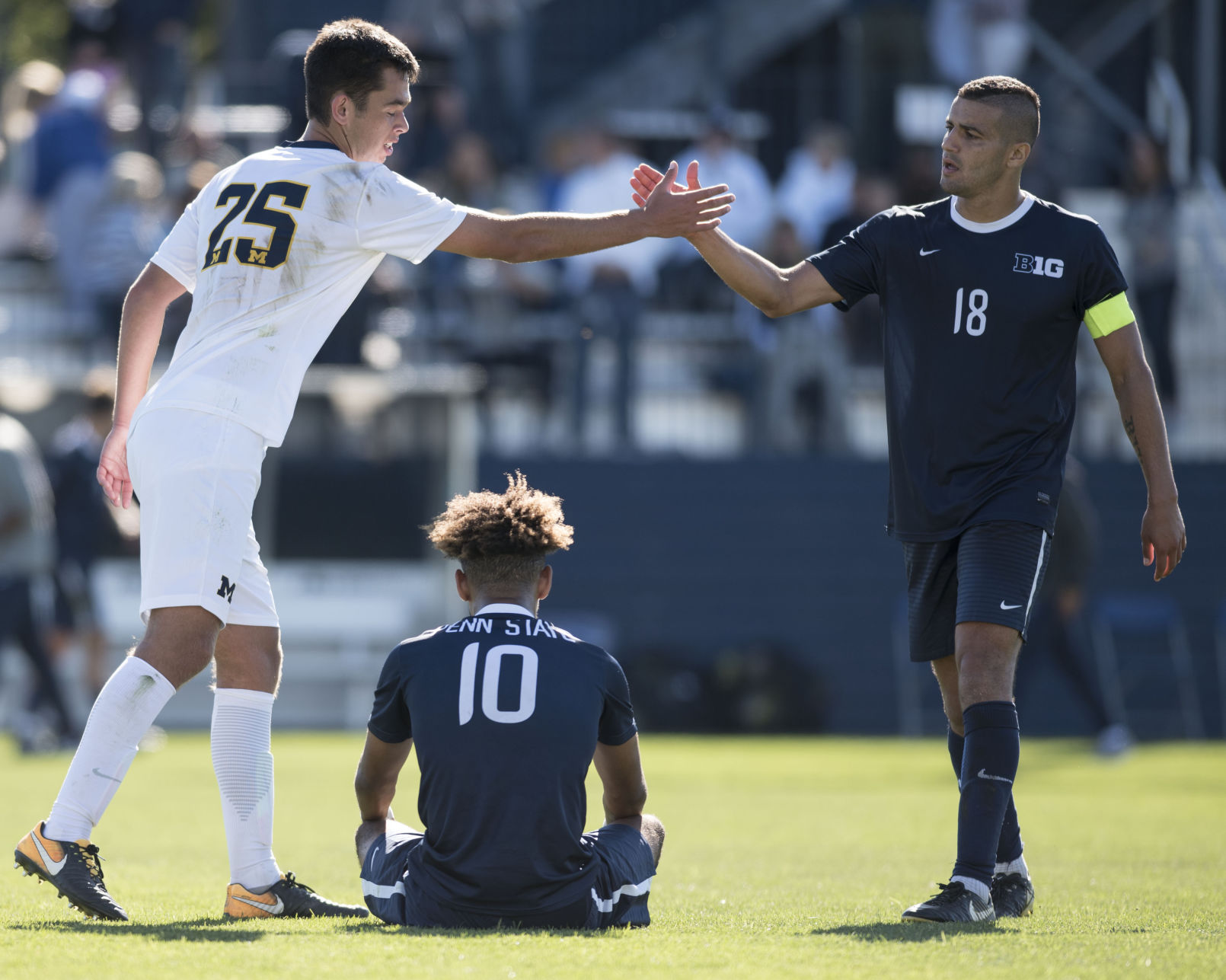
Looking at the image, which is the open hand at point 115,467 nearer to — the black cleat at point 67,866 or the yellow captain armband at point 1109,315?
the black cleat at point 67,866

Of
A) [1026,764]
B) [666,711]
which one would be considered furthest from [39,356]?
[1026,764]

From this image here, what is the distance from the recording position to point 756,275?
17.4ft

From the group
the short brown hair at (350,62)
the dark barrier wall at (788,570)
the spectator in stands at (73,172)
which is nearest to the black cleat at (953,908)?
the short brown hair at (350,62)

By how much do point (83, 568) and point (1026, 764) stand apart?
737 centimetres

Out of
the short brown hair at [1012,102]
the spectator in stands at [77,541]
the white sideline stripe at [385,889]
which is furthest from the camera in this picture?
the spectator in stands at [77,541]

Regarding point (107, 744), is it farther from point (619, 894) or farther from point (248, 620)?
point (619, 894)

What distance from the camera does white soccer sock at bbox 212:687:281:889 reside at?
15.7 feet

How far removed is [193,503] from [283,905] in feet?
3.90

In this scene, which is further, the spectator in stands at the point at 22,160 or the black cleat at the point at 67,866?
the spectator in stands at the point at 22,160

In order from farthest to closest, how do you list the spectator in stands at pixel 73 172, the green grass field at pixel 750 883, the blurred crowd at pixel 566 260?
1. the spectator in stands at pixel 73 172
2. the blurred crowd at pixel 566 260
3. the green grass field at pixel 750 883

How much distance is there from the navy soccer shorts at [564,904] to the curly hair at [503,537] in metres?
0.76

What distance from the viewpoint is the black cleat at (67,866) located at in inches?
174

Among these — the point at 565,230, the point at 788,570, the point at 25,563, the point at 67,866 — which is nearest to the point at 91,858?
the point at 67,866

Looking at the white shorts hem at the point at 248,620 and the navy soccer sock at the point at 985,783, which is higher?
the white shorts hem at the point at 248,620
